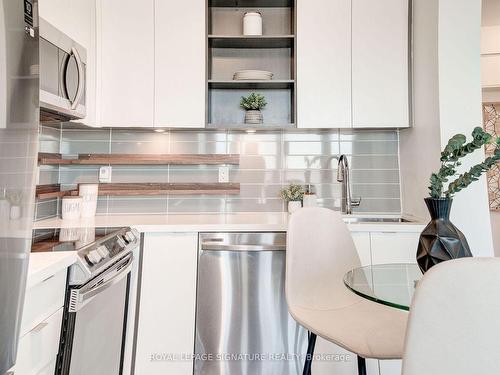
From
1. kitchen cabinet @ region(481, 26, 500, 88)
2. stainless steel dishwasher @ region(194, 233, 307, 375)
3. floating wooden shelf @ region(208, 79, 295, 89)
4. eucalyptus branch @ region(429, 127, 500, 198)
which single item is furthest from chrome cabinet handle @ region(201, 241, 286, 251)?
kitchen cabinet @ region(481, 26, 500, 88)

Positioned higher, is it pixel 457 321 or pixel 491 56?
pixel 491 56

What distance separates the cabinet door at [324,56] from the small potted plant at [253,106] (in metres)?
0.29

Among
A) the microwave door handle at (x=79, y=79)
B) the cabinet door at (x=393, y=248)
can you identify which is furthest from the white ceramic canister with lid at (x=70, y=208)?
the cabinet door at (x=393, y=248)

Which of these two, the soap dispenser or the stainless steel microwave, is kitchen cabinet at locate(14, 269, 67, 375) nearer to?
the stainless steel microwave

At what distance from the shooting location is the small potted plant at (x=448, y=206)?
3.15 feet

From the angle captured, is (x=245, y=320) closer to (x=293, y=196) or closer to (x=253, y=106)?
(x=293, y=196)

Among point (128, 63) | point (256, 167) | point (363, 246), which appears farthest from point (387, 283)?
point (128, 63)

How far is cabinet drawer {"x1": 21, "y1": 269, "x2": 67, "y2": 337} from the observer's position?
3.01 feet

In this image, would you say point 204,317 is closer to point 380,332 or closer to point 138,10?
point 380,332

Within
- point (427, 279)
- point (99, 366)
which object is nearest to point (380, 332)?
point (427, 279)

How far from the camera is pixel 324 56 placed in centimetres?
211

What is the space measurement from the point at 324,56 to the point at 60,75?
1508 millimetres

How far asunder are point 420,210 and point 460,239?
113cm

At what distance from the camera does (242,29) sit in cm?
240
